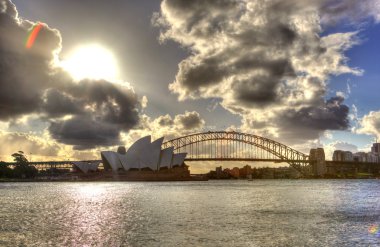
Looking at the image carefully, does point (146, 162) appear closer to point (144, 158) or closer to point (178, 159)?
point (144, 158)

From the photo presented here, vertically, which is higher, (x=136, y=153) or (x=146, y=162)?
(x=136, y=153)

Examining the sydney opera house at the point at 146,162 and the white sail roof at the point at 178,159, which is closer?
the sydney opera house at the point at 146,162

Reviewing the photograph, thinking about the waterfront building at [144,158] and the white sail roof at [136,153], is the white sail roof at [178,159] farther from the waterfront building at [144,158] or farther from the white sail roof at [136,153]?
the white sail roof at [136,153]

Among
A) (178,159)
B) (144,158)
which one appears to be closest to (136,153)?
(144,158)

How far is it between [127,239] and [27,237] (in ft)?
19.8

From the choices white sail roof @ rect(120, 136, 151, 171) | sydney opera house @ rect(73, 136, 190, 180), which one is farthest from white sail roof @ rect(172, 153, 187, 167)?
white sail roof @ rect(120, 136, 151, 171)

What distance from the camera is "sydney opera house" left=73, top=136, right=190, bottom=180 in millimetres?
159125

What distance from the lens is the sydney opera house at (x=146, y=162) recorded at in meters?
159

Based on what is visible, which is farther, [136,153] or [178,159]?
[178,159]

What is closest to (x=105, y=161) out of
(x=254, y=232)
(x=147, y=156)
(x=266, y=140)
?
(x=147, y=156)

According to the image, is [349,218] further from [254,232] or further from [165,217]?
[165,217]

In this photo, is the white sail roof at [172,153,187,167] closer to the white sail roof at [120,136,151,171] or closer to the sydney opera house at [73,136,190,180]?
the sydney opera house at [73,136,190,180]

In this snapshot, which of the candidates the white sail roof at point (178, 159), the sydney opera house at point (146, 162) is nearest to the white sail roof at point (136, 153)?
the sydney opera house at point (146, 162)

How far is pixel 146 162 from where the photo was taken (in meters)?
162
